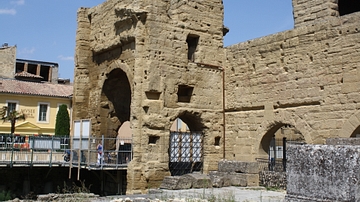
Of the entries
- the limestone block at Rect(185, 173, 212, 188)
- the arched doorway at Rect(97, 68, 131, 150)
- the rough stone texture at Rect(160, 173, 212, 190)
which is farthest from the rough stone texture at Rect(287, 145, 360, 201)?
the arched doorway at Rect(97, 68, 131, 150)

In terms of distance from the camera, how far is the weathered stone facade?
11422mm

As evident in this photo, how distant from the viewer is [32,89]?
88.5 feet

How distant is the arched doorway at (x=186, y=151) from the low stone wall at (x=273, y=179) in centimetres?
264

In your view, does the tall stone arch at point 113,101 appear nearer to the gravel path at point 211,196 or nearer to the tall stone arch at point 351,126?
the gravel path at point 211,196

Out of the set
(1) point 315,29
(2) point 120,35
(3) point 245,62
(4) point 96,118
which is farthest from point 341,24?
(4) point 96,118

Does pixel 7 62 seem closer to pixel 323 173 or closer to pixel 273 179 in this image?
pixel 273 179

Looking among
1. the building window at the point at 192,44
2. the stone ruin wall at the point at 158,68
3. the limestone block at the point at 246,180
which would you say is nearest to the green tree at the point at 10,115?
the stone ruin wall at the point at 158,68

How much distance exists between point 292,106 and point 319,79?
1208 mm

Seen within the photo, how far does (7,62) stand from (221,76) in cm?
2127

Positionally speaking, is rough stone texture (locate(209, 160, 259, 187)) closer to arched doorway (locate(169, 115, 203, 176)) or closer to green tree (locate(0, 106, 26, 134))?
arched doorway (locate(169, 115, 203, 176))

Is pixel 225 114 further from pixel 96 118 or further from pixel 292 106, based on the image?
pixel 96 118

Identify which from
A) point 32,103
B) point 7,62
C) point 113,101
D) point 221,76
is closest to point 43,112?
point 32,103

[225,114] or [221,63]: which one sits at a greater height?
[221,63]

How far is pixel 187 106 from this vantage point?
13906 mm
